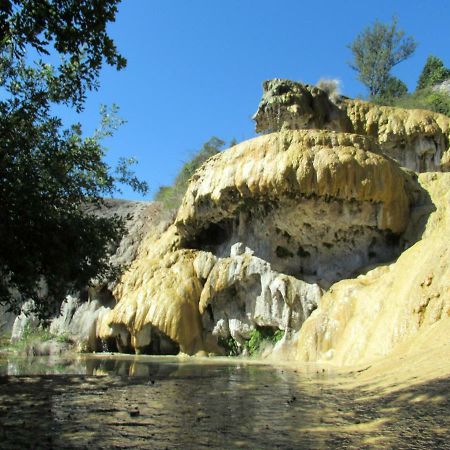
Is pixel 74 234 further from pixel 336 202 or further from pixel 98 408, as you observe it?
pixel 336 202

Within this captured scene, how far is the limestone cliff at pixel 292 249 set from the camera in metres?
13.4

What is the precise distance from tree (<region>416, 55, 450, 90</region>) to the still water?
53.1 meters

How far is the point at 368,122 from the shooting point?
2442 centimetres

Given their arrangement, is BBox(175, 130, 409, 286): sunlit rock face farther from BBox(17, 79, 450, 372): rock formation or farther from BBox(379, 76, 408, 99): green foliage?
BBox(379, 76, 408, 99): green foliage

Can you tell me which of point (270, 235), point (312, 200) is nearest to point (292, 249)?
point (270, 235)

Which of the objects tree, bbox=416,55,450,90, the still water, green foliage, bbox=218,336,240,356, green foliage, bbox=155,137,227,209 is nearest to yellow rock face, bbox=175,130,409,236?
green foliage, bbox=218,336,240,356

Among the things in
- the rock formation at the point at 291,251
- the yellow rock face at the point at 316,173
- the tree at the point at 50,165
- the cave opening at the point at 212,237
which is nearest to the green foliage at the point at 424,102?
the rock formation at the point at 291,251

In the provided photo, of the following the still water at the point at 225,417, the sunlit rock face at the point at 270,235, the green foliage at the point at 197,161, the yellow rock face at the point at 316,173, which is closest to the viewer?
the still water at the point at 225,417

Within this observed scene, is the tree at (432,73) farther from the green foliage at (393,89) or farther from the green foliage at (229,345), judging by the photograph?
the green foliage at (229,345)

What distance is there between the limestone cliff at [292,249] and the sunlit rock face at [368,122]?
→ 637 centimetres

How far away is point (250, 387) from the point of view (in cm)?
683

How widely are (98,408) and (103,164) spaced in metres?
5.06

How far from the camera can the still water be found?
139 inches

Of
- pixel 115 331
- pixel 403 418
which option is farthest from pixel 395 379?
pixel 115 331
